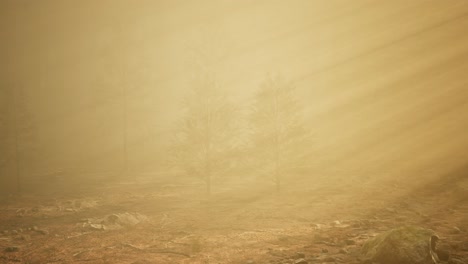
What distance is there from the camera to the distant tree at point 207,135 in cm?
2295

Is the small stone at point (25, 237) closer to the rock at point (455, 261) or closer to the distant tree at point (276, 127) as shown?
the distant tree at point (276, 127)

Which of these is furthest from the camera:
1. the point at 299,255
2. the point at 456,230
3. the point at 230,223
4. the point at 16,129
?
the point at 16,129

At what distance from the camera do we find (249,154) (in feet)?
76.2

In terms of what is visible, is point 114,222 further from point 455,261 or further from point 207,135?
point 455,261

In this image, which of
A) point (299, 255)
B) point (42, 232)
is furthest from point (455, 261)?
point (42, 232)

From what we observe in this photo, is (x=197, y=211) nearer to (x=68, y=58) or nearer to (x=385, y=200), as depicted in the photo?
(x=385, y=200)

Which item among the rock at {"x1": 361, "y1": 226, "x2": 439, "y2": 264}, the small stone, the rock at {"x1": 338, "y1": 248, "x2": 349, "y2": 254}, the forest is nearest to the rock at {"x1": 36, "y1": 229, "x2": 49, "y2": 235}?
the forest

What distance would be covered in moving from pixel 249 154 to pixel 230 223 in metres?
8.42

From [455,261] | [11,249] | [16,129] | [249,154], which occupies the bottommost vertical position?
[11,249]

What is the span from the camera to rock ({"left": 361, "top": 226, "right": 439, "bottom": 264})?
8.16 m

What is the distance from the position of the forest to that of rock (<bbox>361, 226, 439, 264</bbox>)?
0.11 feet

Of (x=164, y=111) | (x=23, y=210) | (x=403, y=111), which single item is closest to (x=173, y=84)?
(x=164, y=111)

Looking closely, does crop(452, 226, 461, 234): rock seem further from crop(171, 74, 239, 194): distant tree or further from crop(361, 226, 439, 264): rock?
crop(171, 74, 239, 194): distant tree

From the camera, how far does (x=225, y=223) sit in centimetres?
1555
